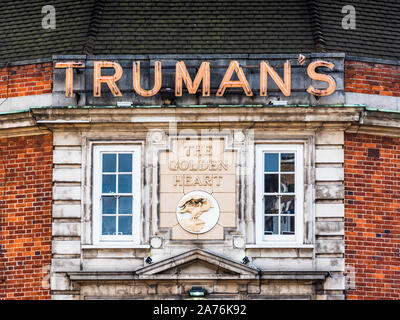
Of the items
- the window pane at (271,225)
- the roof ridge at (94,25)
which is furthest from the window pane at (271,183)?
the roof ridge at (94,25)

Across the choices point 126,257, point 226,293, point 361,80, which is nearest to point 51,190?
point 126,257

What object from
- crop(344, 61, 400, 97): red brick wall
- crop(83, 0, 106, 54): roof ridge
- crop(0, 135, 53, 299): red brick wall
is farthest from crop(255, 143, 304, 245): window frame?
crop(83, 0, 106, 54): roof ridge

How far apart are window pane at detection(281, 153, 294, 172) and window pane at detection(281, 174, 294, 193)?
0.13m

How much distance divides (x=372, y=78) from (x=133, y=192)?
6052 millimetres

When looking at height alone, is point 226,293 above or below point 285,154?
below

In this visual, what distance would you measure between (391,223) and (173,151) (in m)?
5.15

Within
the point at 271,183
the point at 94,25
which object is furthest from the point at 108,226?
the point at 94,25

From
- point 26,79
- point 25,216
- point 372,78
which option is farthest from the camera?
point 26,79

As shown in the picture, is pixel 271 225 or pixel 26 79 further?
pixel 26 79

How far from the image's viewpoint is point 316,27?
29.2 metres

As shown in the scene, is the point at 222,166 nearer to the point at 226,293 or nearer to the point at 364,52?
the point at 226,293

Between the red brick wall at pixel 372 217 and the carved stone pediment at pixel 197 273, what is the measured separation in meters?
2.40

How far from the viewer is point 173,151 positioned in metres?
27.3

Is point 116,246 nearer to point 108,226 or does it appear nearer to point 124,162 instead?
point 108,226
